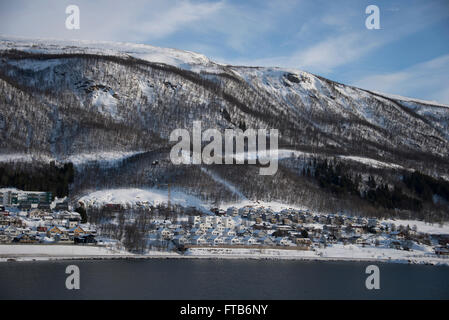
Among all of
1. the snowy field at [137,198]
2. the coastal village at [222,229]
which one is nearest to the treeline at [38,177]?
the coastal village at [222,229]

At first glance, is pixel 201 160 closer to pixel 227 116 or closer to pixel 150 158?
pixel 150 158

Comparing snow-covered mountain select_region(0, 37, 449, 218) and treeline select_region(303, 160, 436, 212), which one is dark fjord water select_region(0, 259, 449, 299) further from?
treeline select_region(303, 160, 436, 212)

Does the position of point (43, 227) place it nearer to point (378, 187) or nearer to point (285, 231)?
point (285, 231)

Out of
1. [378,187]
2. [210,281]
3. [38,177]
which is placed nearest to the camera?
[210,281]

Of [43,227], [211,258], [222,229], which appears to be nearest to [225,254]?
[211,258]

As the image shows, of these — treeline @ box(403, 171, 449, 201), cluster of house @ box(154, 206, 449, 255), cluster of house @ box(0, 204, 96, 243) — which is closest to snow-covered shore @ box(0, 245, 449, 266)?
cluster of house @ box(154, 206, 449, 255)

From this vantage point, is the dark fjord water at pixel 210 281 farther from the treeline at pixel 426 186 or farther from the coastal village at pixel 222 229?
the treeline at pixel 426 186
